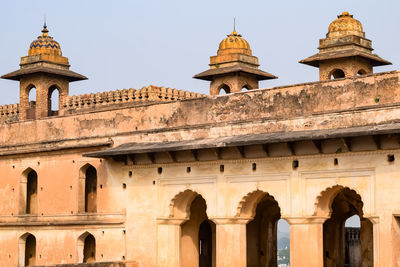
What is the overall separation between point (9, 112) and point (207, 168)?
825 cm

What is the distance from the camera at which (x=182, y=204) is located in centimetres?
1873

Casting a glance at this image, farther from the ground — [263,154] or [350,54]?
[350,54]

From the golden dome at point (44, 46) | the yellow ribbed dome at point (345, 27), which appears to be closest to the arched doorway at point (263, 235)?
the yellow ribbed dome at point (345, 27)

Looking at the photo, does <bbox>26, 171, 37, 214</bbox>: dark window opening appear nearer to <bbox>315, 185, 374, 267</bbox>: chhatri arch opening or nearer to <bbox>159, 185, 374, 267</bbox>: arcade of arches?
<bbox>159, 185, 374, 267</bbox>: arcade of arches

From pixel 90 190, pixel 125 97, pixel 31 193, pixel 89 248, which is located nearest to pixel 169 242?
pixel 89 248

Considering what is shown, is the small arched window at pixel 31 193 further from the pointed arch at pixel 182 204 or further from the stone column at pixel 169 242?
the pointed arch at pixel 182 204

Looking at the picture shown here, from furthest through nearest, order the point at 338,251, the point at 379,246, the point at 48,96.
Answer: the point at 48,96, the point at 338,251, the point at 379,246

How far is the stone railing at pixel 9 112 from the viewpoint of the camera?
940 inches

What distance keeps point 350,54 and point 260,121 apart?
5.33 m

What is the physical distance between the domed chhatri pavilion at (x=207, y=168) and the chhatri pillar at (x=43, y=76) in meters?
0.04

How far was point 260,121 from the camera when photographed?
56.6ft

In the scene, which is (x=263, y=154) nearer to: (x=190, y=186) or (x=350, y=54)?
(x=190, y=186)

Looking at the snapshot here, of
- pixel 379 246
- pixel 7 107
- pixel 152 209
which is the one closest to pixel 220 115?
pixel 152 209

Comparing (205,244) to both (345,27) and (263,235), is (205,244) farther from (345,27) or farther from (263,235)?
(345,27)
